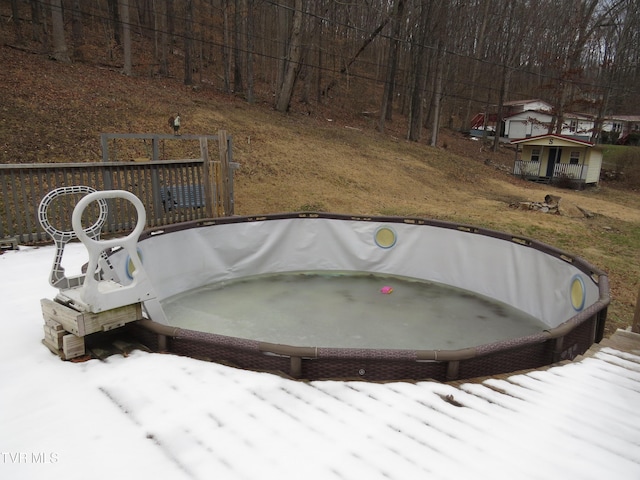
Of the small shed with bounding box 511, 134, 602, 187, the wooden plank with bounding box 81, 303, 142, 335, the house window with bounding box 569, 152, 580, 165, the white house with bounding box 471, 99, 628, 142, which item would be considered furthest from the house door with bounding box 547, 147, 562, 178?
the wooden plank with bounding box 81, 303, 142, 335

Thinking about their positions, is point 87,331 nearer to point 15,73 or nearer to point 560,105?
point 15,73

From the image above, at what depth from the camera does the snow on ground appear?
207 centimetres

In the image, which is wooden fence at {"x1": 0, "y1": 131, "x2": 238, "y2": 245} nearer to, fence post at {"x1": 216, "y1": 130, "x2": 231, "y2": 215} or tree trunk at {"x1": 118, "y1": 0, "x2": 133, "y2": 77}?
fence post at {"x1": 216, "y1": 130, "x2": 231, "y2": 215}

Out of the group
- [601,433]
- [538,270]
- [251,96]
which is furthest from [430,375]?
[251,96]

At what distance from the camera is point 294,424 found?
2377 millimetres

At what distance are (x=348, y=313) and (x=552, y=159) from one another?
20710mm

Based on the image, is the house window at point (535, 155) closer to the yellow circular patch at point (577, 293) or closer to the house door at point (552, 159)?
the house door at point (552, 159)

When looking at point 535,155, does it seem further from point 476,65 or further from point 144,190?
point 144,190

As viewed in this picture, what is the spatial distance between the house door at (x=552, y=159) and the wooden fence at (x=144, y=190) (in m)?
19.5

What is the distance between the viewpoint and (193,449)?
216 cm

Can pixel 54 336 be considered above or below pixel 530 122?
below

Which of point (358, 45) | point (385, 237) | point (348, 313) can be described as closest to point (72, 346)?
point (348, 313)

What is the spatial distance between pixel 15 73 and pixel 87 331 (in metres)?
16.0

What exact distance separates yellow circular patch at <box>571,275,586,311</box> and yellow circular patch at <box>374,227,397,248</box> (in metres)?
2.96
